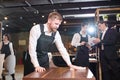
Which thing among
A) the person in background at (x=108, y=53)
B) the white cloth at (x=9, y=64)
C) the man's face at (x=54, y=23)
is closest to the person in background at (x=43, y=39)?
the man's face at (x=54, y=23)

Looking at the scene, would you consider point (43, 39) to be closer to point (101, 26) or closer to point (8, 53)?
point (101, 26)

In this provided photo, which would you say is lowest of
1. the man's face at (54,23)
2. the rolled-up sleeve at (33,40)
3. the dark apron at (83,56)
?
the dark apron at (83,56)

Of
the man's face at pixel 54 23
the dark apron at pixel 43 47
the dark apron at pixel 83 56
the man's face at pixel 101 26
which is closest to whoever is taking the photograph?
the man's face at pixel 54 23

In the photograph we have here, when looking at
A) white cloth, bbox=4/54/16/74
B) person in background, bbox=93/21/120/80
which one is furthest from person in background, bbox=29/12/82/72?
white cloth, bbox=4/54/16/74

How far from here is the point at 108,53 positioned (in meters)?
4.33

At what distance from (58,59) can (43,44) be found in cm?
371

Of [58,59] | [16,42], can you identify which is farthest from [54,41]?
[16,42]

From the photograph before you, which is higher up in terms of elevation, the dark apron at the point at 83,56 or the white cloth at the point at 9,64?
the dark apron at the point at 83,56

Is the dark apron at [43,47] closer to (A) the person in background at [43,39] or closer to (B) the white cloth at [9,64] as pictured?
(A) the person in background at [43,39]

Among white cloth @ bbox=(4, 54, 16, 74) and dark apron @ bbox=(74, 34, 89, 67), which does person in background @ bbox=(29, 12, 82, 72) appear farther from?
white cloth @ bbox=(4, 54, 16, 74)

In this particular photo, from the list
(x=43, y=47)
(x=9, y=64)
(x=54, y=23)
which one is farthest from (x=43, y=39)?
(x=9, y=64)

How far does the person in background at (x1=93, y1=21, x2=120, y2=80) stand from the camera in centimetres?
435

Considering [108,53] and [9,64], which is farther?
[9,64]

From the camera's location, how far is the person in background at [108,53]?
14.3 ft
